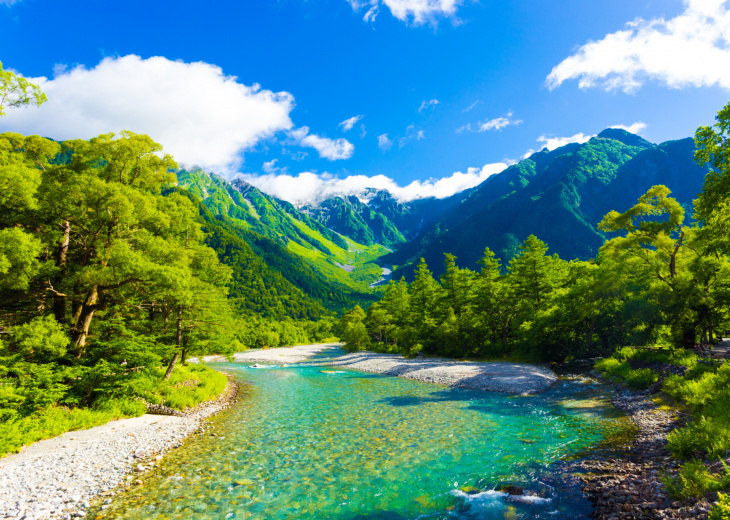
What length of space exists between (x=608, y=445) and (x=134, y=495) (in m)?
17.5

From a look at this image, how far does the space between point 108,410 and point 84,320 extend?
522 cm

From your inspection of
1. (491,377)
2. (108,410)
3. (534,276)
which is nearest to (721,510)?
(108,410)

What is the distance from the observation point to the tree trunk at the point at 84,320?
18.0 m

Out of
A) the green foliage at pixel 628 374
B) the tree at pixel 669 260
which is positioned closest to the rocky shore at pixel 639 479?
the green foliage at pixel 628 374

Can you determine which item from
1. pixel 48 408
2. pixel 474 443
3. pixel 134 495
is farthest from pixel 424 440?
pixel 48 408

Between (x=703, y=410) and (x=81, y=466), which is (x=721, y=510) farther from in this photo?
(x=81, y=466)

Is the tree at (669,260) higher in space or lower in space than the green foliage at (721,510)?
higher

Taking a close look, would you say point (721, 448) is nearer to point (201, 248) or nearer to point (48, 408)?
point (48, 408)

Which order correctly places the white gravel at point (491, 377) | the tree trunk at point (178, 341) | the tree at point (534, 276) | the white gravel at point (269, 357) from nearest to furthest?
the tree trunk at point (178, 341)
the white gravel at point (491, 377)
the tree at point (534, 276)
the white gravel at point (269, 357)

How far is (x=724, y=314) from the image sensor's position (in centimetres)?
2294

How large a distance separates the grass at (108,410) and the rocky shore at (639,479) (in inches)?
815

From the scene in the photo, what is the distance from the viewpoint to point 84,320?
725 inches

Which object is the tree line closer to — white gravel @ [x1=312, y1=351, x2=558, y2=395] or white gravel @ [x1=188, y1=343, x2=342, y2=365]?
white gravel @ [x1=312, y1=351, x2=558, y2=395]

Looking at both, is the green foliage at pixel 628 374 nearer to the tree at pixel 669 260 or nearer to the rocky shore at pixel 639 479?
the tree at pixel 669 260
